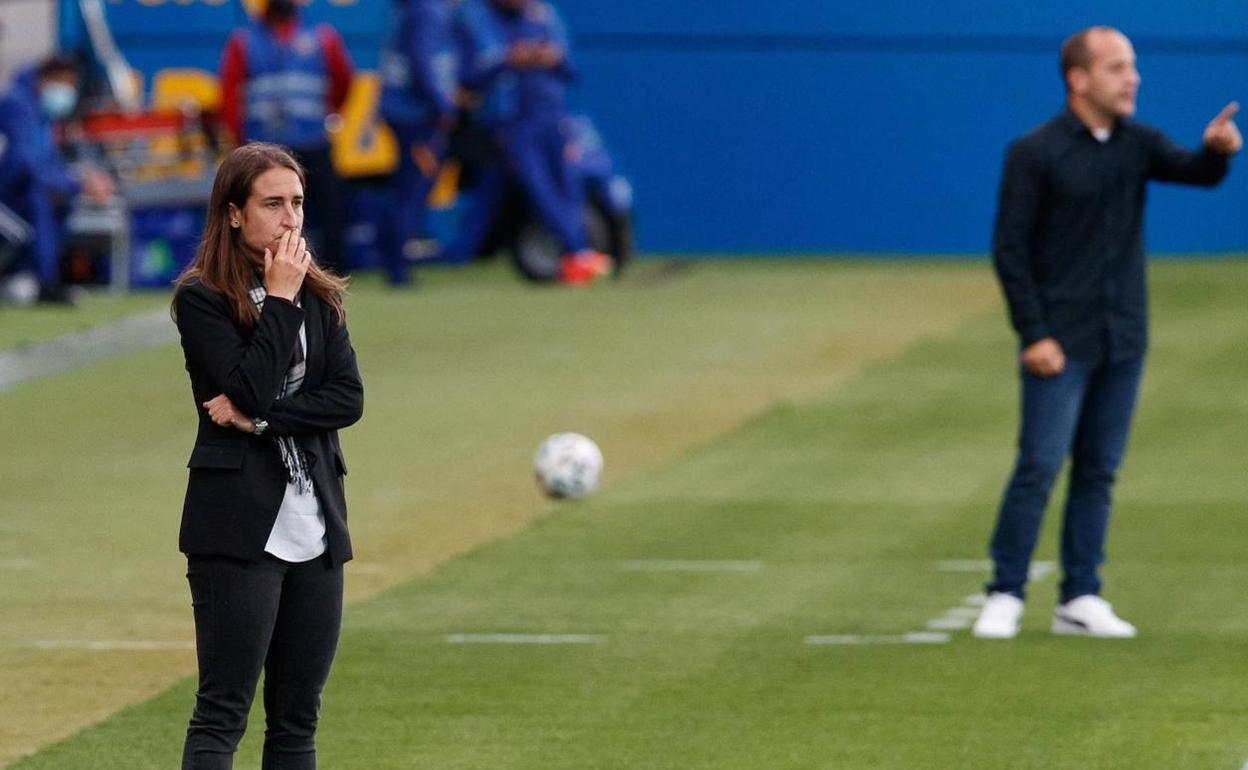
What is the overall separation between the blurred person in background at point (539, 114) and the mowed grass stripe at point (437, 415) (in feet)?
2.79

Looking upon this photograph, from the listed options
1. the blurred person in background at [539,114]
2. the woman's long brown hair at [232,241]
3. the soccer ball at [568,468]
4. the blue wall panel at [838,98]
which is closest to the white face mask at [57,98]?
the blurred person in background at [539,114]

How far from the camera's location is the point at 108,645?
A: 31.5 feet

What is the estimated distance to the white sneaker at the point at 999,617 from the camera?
941cm

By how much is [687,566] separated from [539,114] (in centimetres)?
1222

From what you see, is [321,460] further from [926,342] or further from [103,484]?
[926,342]

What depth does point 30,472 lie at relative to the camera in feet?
46.9

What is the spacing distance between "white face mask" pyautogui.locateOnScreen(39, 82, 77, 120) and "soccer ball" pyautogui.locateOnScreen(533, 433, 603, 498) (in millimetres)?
10484

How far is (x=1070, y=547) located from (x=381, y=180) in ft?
51.8

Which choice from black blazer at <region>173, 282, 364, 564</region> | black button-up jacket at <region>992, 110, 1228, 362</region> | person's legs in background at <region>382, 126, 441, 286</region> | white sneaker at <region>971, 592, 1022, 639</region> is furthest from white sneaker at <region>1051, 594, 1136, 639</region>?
person's legs in background at <region>382, 126, 441, 286</region>

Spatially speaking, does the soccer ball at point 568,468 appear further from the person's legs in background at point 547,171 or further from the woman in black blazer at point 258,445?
the person's legs in background at point 547,171

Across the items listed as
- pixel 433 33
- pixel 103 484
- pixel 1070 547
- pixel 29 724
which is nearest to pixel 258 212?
pixel 29 724

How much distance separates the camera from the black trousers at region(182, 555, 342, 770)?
5664 millimetres

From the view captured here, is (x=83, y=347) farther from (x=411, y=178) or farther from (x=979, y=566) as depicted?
(x=979, y=566)

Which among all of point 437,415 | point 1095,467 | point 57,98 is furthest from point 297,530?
point 57,98
